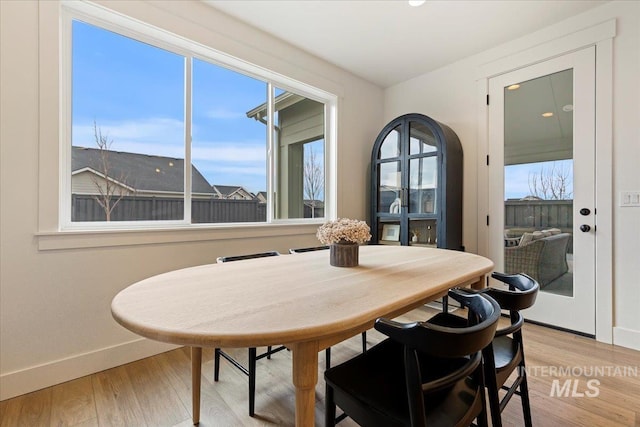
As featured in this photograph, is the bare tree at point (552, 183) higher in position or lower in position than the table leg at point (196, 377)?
higher

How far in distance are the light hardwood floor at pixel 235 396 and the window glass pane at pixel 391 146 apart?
219 centimetres

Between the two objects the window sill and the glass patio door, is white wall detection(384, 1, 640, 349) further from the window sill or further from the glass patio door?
the window sill

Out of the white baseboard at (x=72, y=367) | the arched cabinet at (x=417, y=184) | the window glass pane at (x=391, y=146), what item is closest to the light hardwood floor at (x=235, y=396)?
the white baseboard at (x=72, y=367)

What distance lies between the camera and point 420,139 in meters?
3.17

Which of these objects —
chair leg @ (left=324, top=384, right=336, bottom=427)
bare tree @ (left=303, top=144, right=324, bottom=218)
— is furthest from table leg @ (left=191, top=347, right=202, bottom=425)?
bare tree @ (left=303, top=144, right=324, bottom=218)

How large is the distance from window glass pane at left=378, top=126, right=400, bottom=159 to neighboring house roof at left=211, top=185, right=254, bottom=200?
1.63 m

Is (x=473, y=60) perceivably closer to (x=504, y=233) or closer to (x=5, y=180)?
(x=504, y=233)

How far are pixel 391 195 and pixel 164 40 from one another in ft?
8.47

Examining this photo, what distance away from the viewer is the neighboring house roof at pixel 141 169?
203 cm

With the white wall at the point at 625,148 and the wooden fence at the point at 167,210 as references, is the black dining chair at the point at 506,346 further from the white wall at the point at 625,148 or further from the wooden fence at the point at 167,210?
the wooden fence at the point at 167,210

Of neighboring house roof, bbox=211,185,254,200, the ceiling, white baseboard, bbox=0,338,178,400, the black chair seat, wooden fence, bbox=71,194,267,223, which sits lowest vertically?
white baseboard, bbox=0,338,178,400

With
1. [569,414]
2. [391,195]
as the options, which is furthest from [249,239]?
[569,414]

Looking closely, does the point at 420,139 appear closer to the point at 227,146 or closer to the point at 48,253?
the point at 227,146

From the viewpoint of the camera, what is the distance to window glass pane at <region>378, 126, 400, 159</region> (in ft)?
11.1
